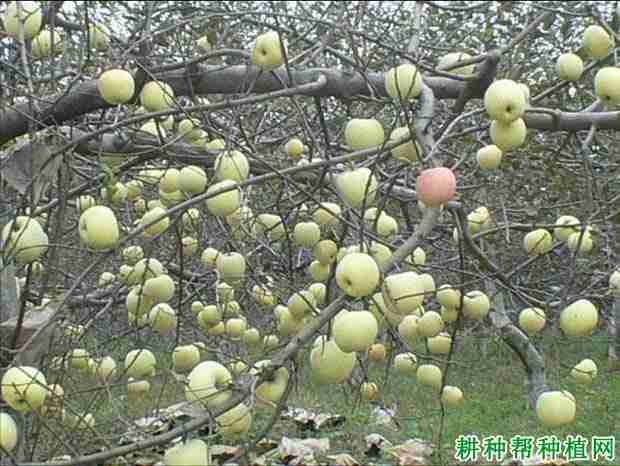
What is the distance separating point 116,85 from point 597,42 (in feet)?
3.73

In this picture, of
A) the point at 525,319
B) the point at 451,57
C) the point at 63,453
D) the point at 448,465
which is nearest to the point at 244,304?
the point at 63,453

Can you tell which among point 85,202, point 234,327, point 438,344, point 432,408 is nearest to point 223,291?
point 234,327

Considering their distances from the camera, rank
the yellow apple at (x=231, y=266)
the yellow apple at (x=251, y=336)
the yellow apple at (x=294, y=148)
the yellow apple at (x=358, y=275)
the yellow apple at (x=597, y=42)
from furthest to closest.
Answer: the yellow apple at (x=251, y=336), the yellow apple at (x=294, y=148), the yellow apple at (x=231, y=266), the yellow apple at (x=597, y=42), the yellow apple at (x=358, y=275)

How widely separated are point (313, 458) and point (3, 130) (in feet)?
5.72

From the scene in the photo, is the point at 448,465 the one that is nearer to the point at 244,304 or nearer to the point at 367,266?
the point at 244,304

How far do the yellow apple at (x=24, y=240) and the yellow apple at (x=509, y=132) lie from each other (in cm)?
90

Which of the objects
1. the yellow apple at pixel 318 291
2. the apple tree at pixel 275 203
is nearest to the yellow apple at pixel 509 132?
the apple tree at pixel 275 203

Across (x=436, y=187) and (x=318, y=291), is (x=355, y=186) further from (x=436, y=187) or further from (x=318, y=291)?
(x=318, y=291)

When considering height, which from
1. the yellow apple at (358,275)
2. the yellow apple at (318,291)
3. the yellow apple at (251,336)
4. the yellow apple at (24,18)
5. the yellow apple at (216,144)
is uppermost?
the yellow apple at (216,144)

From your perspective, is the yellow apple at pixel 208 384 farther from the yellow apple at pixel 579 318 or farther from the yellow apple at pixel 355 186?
the yellow apple at pixel 579 318

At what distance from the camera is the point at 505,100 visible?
165cm

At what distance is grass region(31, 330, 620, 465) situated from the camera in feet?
13.2

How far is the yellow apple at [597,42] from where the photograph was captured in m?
2.11

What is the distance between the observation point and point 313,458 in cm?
336
